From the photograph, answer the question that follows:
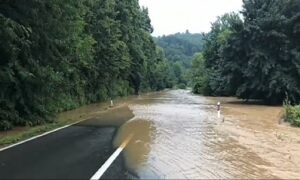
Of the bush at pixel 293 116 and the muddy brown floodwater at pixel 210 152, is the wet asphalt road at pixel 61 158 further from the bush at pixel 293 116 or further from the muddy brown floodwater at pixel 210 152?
the bush at pixel 293 116

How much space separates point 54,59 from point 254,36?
30.6 metres

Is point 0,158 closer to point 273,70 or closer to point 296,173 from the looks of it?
point 296,173

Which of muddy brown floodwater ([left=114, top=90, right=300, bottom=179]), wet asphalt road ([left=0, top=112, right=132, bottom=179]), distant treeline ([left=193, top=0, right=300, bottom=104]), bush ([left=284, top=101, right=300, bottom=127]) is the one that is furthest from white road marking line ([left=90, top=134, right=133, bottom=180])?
distant treeline ([left=193, top=0, right=300, bottom=104])

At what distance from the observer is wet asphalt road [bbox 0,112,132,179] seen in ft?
32.4

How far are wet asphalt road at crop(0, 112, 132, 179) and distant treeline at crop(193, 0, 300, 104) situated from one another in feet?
105

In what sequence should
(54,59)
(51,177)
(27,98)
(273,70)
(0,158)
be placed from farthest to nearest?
(273,70)
(54,59)
(27,98)
(0,158)
(51,177)

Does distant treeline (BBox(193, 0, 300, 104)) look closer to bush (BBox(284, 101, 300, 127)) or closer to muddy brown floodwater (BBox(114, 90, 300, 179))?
bush (BBox(284, 101, 300, 127))

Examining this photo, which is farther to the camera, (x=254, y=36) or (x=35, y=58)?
(x=254, y=36)

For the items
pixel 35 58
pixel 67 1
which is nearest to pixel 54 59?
pixel 35 58

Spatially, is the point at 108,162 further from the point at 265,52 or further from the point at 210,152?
the point at 265,52

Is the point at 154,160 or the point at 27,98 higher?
the point at 27,98

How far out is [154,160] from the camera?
40.3 feet

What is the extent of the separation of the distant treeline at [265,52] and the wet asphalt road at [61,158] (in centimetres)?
3208

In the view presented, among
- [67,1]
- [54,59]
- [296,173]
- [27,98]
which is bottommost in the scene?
[296,173]
